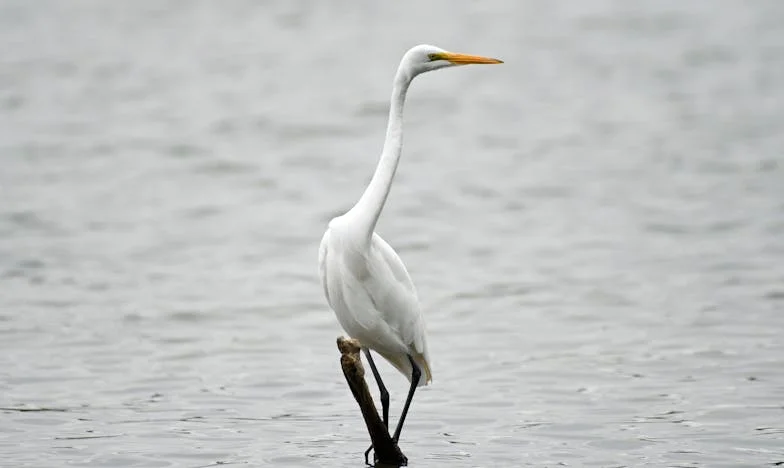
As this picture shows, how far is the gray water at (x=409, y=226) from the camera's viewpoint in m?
8.30

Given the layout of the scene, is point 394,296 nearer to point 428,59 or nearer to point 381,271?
point 381,271

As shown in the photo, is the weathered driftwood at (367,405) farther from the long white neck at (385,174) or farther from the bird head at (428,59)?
the bird head at (428,59)

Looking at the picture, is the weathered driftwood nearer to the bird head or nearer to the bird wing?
the bird wing

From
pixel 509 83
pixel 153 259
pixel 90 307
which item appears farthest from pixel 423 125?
pixel 90 307

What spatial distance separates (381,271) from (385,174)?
2.02ft

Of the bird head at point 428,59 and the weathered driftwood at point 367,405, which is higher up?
the bird head at point 428,59

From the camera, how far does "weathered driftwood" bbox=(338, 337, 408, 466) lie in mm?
6570

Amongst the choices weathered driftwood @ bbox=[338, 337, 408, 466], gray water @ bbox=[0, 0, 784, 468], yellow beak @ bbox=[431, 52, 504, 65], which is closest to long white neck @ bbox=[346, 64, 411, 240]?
yellow beak @ bbox=[431, 52, 504, 65]

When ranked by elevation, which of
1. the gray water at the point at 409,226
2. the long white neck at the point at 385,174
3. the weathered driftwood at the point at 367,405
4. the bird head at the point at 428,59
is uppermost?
the bird head at the point at 428,59

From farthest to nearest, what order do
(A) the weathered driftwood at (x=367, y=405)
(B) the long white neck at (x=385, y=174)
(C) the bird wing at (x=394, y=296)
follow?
(C) the bird wing at (x=394, y=296) → (B) the long white neck at (x=385, y=174) → (A) the weathered driftwood at (x=367, y=405)

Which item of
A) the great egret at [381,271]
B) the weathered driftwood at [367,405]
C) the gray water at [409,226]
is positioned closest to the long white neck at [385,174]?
the great egret at [381,271]

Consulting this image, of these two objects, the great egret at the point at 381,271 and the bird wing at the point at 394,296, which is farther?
the bird wing at the point at 394,296

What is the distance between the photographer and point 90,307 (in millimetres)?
11695

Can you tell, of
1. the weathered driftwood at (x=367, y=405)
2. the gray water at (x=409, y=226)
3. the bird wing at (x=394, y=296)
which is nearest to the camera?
the weathered driftwood at (x=367, y=405)
